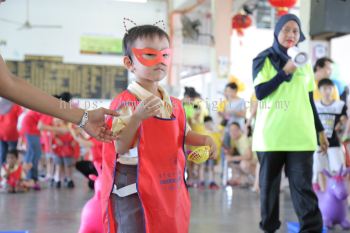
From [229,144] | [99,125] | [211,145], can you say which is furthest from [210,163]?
[99,125]

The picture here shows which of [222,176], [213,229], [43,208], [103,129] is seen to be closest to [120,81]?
[222,176]

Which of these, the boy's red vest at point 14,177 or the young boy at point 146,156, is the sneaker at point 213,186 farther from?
the young boy at point 146,156

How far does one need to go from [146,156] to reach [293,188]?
54.9 inches

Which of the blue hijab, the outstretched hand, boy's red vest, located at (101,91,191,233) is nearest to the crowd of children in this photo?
the blue hijab

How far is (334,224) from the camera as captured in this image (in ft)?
12.4

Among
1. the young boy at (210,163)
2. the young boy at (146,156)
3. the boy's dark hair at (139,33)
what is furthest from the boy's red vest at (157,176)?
the young boy at (210,163)

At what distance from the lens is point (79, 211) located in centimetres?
452

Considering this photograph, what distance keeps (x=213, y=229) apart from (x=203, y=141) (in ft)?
6.24

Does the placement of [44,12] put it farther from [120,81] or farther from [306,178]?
[306,178]

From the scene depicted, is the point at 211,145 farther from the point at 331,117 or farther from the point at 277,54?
the point at 331,117

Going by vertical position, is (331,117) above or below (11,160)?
above

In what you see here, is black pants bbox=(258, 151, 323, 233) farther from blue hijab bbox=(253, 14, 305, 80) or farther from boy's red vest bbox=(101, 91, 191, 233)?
boy's red vest bbox=(101, 91, 191, 233)

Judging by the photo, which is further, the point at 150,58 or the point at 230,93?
the point at 230,93

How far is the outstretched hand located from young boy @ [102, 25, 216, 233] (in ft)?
0.16
